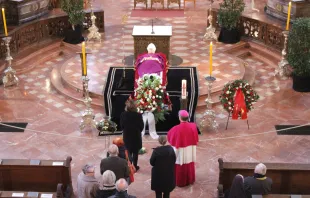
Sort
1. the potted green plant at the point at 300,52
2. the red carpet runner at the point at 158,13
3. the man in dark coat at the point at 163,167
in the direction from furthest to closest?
1. the red carpet runner at the point at 158,13
2. the potted green plant at the point at 300,52
3. the man in dark coat at the point at 163,167

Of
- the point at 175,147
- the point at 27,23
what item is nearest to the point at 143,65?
the point at 175,147

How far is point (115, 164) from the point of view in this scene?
319 inches

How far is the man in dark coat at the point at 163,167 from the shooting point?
838cm

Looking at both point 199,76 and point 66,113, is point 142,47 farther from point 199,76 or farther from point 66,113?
point 66,113

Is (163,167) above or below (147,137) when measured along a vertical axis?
above

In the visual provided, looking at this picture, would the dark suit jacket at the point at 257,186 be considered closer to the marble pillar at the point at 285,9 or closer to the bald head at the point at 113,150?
the bald head at the point at 113,150

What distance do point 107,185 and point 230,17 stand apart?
10.4 m

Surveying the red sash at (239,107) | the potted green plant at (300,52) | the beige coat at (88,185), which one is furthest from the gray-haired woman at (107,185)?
the potted green plant at (300,52)

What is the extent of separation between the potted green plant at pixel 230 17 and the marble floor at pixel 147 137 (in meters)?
0.47

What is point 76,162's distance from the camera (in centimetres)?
1074

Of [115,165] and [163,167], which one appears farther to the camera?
[163,167]

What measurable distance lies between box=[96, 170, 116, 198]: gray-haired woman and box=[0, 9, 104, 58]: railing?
9311 mm

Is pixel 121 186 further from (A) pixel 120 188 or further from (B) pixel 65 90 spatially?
(B) pixel 65 90

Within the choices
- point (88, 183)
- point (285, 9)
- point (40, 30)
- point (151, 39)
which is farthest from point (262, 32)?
point (88, 183)
